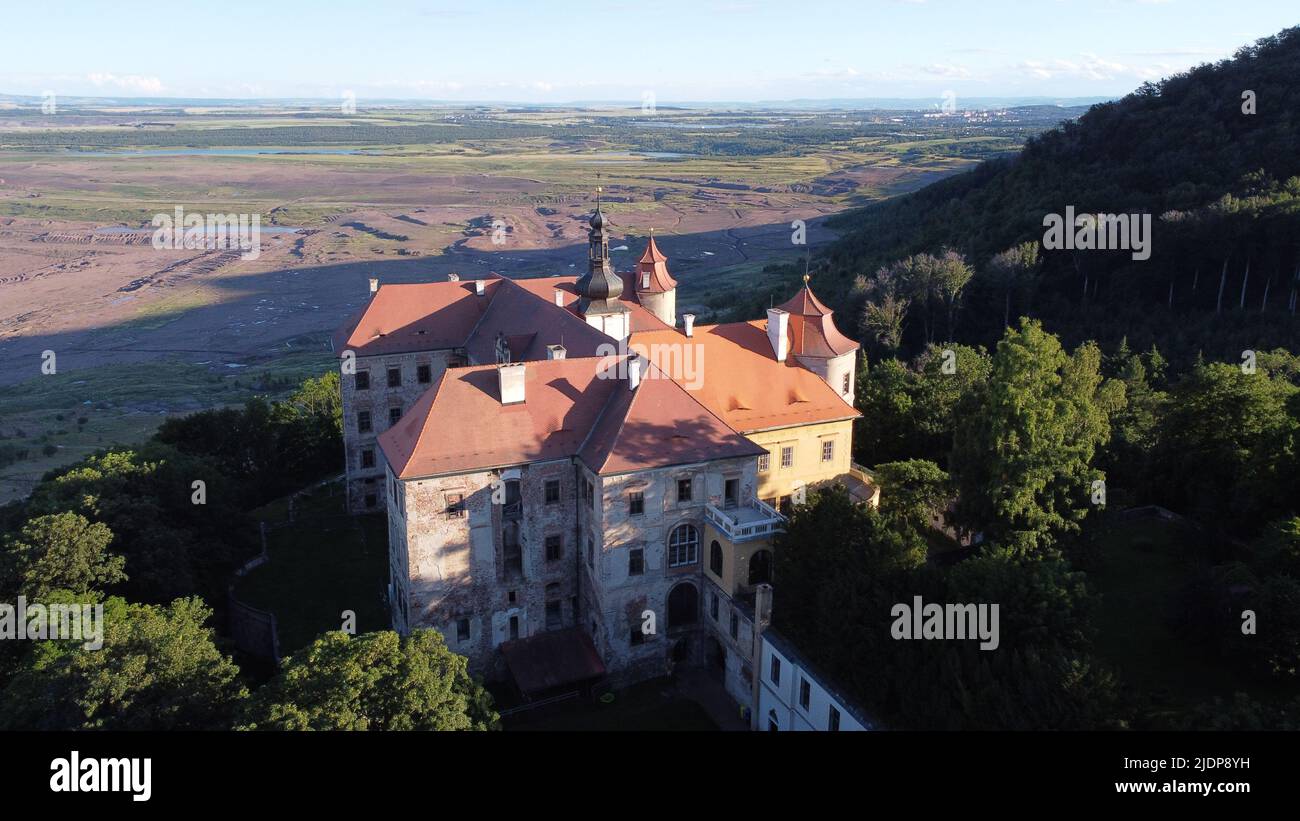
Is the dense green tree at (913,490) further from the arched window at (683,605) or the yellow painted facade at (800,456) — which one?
the arched window at (683,605)

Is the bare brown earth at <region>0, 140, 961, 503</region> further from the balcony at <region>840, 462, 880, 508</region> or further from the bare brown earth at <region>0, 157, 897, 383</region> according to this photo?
the balcony at <region>840, 462, 880, 508</region>

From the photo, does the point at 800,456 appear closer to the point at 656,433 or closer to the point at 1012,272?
the point at 656,433

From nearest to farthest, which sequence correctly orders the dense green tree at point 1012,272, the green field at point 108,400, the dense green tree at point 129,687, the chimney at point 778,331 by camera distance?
the dense green tree at point 129,687
the chimney at point 778,331
the green field at point 108,400
the dense green tree at point 1012,272

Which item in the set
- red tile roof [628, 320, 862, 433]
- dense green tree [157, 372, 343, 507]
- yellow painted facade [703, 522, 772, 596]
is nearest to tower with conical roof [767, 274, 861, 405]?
red tile roof [628, 320, 862, 433]

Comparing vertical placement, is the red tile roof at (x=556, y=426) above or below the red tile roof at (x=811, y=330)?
below

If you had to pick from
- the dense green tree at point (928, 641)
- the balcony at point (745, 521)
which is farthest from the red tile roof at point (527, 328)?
the dense green tree at point (928, 641)

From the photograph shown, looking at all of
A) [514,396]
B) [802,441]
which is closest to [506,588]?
[514,396]

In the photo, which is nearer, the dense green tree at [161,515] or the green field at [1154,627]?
the green field at [1154,627]

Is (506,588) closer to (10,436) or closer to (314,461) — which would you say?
(314,461)
